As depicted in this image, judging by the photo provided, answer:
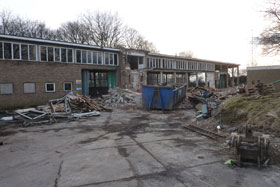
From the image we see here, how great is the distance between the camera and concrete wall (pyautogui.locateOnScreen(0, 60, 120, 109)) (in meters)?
14.5

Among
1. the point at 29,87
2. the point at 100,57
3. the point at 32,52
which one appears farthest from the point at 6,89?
the point at 100,57

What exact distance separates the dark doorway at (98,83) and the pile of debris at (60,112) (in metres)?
7.50

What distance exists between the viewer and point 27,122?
30.4ft

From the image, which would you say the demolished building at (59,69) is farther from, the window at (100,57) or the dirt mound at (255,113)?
the dirt mound at (255,113)

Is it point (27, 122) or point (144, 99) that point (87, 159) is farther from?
point (144, 99)

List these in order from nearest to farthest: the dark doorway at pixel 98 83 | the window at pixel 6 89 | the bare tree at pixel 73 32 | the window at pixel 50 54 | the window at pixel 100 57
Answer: the window at pixel 6 89 → the window at pixel 50 54 → the window at pixel 100 57 → the dark doorway at pixel 98 83 → the bare tree at pixel 73 32

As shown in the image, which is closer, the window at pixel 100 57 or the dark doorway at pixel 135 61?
the window at pixel 100 57

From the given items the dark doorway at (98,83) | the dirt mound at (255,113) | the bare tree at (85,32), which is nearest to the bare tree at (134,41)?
the bare tree at (85,32)

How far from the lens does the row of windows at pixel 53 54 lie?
14609 mm

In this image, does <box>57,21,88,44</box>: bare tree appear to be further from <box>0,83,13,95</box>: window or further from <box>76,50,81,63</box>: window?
<box>0,83,13,95</box>: window

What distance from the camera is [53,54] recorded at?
16.8m

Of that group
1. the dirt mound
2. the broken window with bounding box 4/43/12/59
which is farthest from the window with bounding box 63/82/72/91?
the dirt mound

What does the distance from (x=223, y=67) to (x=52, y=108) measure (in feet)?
118

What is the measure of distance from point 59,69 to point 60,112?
735 centimetres
